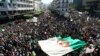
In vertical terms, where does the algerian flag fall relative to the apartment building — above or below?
above

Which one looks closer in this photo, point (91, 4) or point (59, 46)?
point (59, 46)

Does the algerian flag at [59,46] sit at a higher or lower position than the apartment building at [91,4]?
higher

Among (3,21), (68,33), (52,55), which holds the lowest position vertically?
(3,21)

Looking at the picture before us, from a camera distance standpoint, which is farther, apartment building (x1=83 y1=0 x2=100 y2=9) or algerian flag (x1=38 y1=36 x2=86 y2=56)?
apartment building (x1=83 y1=0 x2=100 y2=9)

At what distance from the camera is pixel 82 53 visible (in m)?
13.7

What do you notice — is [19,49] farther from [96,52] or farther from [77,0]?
[77,0]

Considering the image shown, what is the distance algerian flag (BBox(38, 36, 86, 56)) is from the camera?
40.2ft

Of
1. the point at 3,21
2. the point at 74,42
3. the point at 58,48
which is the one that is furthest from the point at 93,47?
the point at 3,21

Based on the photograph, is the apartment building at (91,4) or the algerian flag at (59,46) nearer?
the algerian flag at (59,46)

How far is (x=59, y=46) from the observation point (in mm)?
12984

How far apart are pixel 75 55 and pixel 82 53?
0.54 metres

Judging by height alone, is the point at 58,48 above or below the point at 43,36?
above

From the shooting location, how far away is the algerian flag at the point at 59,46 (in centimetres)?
1226

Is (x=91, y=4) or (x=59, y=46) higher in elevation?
(x=59, y=46)
